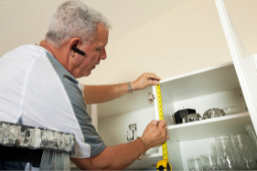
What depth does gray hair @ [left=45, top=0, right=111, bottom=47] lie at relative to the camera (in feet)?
3.42

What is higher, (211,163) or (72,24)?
(72,24)

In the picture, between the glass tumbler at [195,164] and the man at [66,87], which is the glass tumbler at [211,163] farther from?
the man at [66,87]

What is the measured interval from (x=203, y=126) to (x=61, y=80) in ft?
2.42

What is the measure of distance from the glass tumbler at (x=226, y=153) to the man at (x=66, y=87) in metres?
0.27

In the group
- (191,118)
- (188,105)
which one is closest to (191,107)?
(188,105)

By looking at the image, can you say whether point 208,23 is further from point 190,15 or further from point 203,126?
point 203,126

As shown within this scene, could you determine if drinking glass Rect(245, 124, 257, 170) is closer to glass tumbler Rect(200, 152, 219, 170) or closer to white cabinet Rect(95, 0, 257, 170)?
white cabinet Rect(95, 0, 257, 170)

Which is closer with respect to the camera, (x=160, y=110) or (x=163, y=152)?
(x=163, y=152)

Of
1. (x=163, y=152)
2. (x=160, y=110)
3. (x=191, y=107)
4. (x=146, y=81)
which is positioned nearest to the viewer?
(x=163, y=152)

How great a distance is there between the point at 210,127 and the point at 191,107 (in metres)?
0.33

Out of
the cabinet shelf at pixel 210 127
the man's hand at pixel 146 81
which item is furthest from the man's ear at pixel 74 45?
the cabinet shelf at pixel 210 127

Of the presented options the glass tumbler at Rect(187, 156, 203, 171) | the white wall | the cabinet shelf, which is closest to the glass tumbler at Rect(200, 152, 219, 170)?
the glass tumbler at Rect(187, 156, 203, 171)

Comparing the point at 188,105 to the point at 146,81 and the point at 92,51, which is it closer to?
the point at 146,81

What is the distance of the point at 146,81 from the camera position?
1.32 metres
